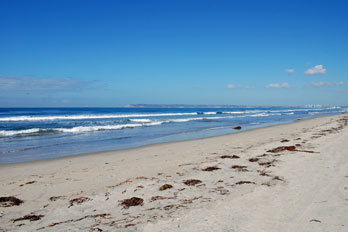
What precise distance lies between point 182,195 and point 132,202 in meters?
0.99

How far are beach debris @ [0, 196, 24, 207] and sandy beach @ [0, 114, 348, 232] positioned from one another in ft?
0.06

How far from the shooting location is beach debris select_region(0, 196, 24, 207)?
4.75 m

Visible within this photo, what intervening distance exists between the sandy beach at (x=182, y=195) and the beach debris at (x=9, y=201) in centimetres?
2

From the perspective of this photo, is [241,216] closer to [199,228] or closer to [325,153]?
[199,228]

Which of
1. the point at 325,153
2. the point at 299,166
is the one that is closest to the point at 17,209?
the point at 299,166

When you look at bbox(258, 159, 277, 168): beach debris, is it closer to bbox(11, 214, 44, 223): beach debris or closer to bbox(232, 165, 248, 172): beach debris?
bbox(232, 165, 248, 172): beach debris

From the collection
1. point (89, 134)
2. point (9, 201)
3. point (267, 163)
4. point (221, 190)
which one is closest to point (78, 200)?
point (9, 201)

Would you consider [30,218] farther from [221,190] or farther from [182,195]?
[221,190]

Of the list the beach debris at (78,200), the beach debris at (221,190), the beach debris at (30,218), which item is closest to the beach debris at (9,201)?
the beach debris at (30,218)

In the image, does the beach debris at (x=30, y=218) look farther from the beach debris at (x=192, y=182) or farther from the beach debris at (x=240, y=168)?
the beach debris at (x=240, y=168)

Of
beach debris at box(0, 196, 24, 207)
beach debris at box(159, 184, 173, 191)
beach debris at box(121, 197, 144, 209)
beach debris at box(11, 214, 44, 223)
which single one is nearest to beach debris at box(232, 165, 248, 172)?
beach debris at box(159, 184, 173, 191)

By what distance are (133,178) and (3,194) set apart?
112 inches

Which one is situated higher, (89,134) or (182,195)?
(182,195)

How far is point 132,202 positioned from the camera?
457 centimetres
